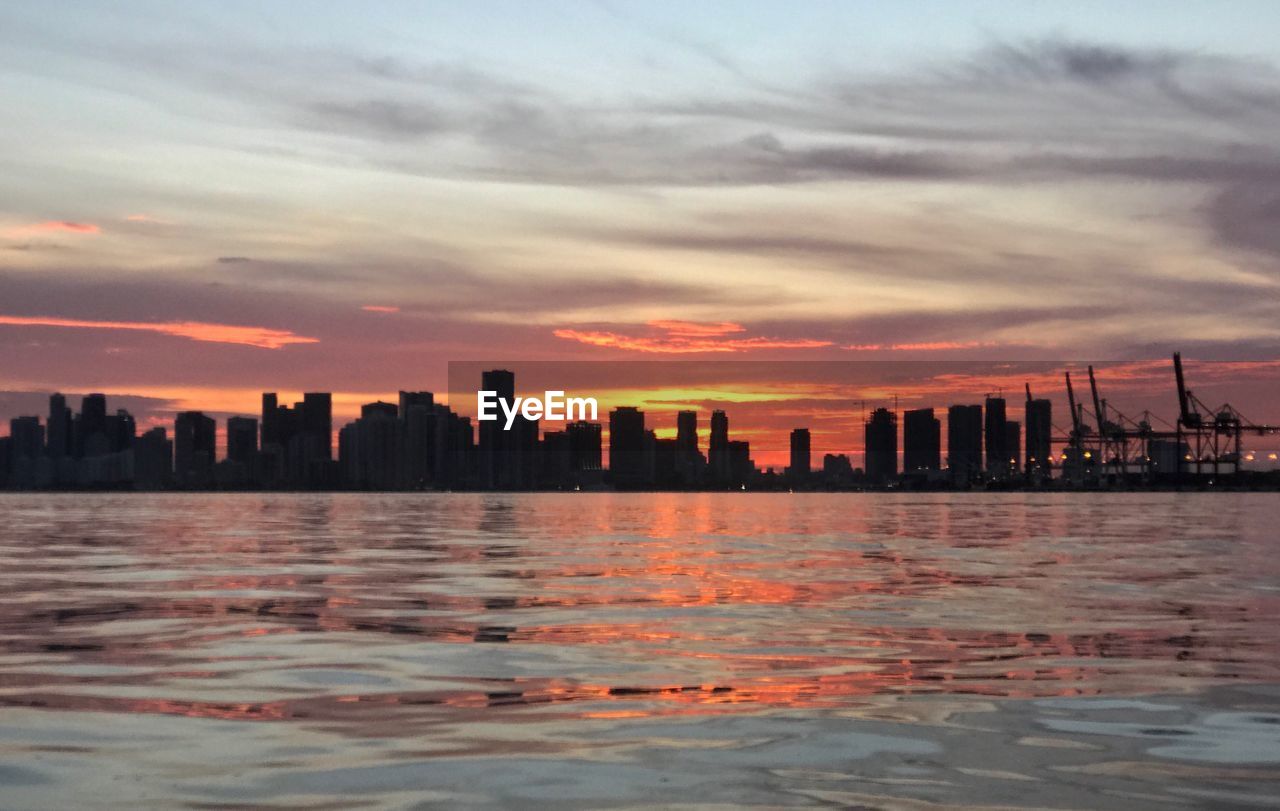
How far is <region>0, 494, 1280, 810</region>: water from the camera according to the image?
13242 mm

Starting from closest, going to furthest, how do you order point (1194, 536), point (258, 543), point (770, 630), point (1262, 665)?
point (1262, 665) < point (770, 630) < point (258, 543) < point (1194, 536)

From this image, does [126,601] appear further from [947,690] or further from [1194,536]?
[1194,536]

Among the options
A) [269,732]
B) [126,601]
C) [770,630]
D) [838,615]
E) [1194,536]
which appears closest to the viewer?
[269,732]

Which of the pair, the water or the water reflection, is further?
the water reflection

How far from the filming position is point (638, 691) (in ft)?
62.5

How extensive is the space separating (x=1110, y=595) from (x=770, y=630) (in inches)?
489

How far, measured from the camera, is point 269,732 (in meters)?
15.8

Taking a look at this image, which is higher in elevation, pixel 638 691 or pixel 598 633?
pixel 638 691

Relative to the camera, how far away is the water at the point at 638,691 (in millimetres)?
13242

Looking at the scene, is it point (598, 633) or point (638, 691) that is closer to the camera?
point (638, 691)

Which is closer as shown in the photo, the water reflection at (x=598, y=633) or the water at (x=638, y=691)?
the water at (x=638, y=691)

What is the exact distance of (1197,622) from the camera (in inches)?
1113

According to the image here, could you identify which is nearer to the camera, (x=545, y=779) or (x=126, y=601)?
(x=545, y=779)

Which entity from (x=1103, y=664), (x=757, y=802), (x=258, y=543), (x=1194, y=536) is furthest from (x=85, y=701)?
(x=1194, y=536)
